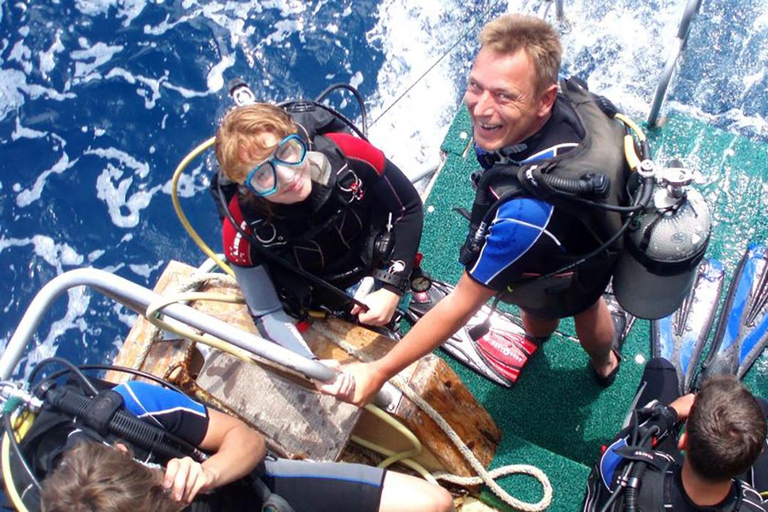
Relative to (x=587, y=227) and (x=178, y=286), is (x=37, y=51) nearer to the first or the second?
(x=178, y=286)

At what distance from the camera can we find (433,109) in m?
6.18

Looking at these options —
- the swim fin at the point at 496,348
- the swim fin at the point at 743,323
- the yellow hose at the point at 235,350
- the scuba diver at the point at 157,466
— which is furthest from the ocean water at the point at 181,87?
the scuba diver at the point at 157,466

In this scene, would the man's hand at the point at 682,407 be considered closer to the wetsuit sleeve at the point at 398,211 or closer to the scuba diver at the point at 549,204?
the scuba diver at the point at 549,204

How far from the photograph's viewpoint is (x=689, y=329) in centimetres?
327

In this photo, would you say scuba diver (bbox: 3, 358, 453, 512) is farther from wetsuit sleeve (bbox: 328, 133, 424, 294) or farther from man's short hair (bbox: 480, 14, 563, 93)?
man's short hair (bbox: 480, 14, 563, 93)

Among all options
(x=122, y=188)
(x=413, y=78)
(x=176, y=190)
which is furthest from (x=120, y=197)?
(x=176, y=190)

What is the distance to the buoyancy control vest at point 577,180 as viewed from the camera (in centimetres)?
193

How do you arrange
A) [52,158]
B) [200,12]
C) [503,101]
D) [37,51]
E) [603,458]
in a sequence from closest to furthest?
[503,101] → [603,458] → [52,158] → [37,51] → [200,12]

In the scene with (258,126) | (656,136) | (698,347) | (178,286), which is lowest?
(698,347)

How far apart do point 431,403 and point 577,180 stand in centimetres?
126

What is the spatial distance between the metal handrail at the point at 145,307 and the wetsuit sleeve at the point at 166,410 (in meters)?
0.24

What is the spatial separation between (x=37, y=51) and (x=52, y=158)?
3.82 ft

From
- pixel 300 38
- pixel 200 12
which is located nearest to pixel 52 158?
pixel 200 12

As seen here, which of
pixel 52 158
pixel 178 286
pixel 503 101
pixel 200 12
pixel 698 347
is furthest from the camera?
pixel 200 12
